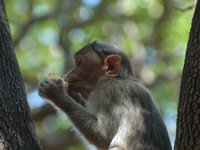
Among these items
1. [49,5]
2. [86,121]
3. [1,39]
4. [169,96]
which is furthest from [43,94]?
[49,5]

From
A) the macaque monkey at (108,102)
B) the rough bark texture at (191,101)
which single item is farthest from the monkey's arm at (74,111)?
the rough bark texture at (191,101)

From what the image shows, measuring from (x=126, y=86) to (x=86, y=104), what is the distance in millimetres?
617

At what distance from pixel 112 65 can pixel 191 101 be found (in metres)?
2.41

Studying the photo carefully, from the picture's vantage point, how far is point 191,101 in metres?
5.00

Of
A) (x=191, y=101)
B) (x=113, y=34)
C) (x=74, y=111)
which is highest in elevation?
(x=113, y=34)

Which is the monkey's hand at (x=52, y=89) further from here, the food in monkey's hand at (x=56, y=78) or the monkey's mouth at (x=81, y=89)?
the monkey's mouth at (x=81, y=89)

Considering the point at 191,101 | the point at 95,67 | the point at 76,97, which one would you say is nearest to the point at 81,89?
the point at 76,97

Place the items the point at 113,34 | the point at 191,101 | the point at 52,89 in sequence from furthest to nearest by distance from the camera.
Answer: the point at 113,34 → the point at 52,89 → the point at 191,101

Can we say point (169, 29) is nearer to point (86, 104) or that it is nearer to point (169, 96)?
point (169, 96)

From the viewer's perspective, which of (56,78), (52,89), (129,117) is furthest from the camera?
(56,78)

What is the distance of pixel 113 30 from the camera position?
16.6 m

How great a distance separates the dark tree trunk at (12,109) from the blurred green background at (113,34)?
8.23 m

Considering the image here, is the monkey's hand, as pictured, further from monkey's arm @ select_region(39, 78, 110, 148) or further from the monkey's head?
the monkey's head

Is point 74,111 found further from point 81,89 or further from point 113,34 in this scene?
point 113,34
